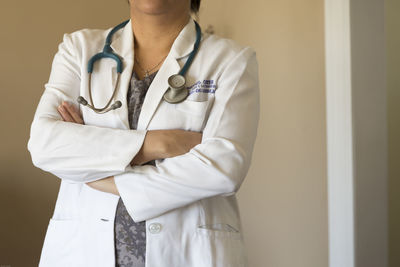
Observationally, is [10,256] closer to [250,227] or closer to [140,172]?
[250,227]

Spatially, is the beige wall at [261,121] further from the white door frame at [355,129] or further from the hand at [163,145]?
the hand at [163,145]

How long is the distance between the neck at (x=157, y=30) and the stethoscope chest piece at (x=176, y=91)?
0.16 m

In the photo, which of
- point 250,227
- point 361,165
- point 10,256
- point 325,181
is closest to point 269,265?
point 250,227

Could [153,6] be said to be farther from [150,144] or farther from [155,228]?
[155,228]

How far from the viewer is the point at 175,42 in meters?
1.28

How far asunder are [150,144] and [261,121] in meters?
1.29

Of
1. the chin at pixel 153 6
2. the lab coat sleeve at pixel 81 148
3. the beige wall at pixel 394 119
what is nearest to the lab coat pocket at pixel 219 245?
the lab coat sleeve at pixel 81 148

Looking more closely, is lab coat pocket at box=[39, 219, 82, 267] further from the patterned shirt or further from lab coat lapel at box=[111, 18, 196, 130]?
lab coat lapel at box=[111, 18, 196, 130]

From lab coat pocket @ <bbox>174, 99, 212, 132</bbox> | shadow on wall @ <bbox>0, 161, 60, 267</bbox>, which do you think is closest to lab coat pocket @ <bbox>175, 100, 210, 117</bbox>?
lab coat pocket @ <bbox>174, 99, 212, 132</bbox>

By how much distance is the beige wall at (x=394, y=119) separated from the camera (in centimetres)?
260

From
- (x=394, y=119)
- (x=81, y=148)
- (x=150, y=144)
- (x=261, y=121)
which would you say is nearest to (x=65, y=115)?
(x=81, y=148)

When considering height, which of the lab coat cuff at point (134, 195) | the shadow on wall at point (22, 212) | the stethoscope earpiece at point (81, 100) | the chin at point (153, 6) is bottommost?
the shadow on wall at point (22, 212)

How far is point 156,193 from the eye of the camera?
3.52 feet

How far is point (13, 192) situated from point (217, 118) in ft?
5.24
